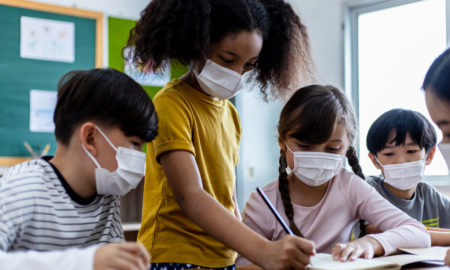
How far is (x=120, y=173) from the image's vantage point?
0.96m

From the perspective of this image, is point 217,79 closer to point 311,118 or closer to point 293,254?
point 311,118

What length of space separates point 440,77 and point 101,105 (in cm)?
67

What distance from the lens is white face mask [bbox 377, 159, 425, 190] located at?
Answer: 1576mm

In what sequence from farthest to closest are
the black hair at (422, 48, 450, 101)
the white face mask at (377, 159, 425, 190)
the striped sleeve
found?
the white face mask at (377, 159, 425, 190) < the black hair at (422, 48, 450, 101) < the striped sleeve

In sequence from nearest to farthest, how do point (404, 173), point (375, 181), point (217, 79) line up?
point (217, 79)
point (404, 173)
point (375, 181)

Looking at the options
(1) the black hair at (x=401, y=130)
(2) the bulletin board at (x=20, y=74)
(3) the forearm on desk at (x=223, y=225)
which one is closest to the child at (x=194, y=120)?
(3) the forearm on desk at (x=223, y=225)

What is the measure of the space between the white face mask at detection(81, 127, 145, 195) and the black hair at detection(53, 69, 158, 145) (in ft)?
0.12

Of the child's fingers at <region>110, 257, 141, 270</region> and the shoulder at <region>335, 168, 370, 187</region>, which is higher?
the shoulder at <region>335, 168, 370, 187</region>

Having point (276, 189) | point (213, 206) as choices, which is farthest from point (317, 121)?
point (213, 206)

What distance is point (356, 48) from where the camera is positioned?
11.9ft

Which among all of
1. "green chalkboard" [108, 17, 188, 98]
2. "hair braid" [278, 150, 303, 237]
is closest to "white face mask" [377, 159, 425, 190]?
"hair braid" [278, 150, 303, 237]

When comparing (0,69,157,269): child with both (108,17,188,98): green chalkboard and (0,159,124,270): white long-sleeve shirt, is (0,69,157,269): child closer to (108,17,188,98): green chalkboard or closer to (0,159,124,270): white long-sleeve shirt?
(0,159,124,270): white long-sleeve shirt

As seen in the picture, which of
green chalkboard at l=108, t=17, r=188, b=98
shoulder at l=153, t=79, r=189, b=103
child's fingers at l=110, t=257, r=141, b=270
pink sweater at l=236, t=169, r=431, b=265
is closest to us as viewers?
child's fingers at l=110, t=257, r=141, b=270

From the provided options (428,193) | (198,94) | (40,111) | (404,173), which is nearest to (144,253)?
(198,94)
